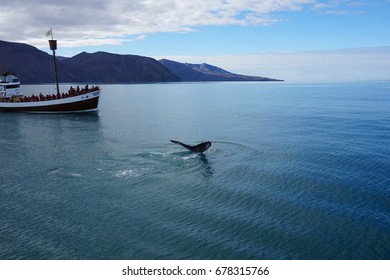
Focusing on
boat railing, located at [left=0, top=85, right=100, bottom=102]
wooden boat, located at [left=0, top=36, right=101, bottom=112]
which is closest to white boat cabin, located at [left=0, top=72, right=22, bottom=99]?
wooden boat, located at [left=0, top=36, right=101, bottom=112]

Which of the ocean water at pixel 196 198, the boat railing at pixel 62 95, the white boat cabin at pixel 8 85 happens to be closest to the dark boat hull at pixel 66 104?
the boat railing at pixel 62 95

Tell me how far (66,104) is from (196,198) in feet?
226

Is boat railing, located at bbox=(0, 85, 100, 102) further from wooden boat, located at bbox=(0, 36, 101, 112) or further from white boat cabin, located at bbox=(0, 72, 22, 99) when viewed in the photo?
white boat cabin, located at bbox=(0, 72, 22, 99)

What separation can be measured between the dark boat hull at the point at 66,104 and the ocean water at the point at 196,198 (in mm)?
35920

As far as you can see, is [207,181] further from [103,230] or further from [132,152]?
[132,152]

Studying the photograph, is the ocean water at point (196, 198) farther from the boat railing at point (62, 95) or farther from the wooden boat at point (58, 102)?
the boat railing at point (62, 95)

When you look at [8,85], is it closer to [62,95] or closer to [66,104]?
[62,95]

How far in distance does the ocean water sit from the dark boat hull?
3592 centimetres

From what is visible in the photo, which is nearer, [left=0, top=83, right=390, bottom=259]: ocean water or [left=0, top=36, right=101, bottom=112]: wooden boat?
[left=0, top=83, right=390, bottom=259]: ocean water

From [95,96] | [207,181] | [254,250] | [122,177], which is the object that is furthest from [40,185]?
[95,96]

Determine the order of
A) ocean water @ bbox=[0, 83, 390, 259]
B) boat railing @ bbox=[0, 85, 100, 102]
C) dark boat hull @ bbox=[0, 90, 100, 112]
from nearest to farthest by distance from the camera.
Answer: ocean water @ bbox=[0, 83, 390, 259]
dark boat hull @ bbox=[0, 90, 100, 112]
boat railing @ bbox=[0, 85, 100, 102]

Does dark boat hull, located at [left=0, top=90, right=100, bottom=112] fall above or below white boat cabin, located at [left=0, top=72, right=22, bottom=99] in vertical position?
below

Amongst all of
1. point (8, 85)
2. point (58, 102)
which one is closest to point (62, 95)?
point (58, 102)

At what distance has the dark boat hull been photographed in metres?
85.3
